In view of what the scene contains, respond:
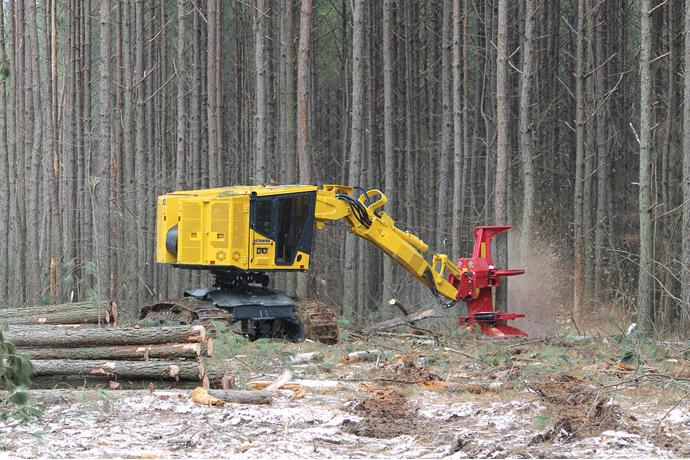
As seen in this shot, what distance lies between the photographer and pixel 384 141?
2241 cm

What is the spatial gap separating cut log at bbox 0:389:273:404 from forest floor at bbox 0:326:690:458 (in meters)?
0.06

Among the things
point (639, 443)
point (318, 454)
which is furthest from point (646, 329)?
point (318, 454)

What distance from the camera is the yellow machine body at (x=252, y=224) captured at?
524 inches

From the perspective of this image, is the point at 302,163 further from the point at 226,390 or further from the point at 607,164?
the point at 226,390

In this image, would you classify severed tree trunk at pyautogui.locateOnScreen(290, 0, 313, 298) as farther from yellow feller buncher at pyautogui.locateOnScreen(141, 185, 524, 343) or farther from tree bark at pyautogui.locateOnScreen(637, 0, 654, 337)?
tree bark at pyautogui.locateOnScreen(637, 0, 654, 337)

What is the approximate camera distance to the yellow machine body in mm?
13320

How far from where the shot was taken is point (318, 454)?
22.4 ft

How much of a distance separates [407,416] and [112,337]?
2961 mm

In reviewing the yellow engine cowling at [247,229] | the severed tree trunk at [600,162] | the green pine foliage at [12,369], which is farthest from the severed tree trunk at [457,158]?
the green pine foliage at [12,369]

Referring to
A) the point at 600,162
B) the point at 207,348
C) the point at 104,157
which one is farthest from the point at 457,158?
the point at 207,348

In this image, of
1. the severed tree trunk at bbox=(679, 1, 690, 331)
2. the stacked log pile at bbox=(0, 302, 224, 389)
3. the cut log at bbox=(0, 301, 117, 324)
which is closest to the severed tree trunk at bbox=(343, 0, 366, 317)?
the severed tree trunk at bbox=(679, 1, 690, 331)

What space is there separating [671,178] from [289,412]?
13361 mm

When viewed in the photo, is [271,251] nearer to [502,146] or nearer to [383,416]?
[502,146]

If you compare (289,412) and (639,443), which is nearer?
(639,443)
